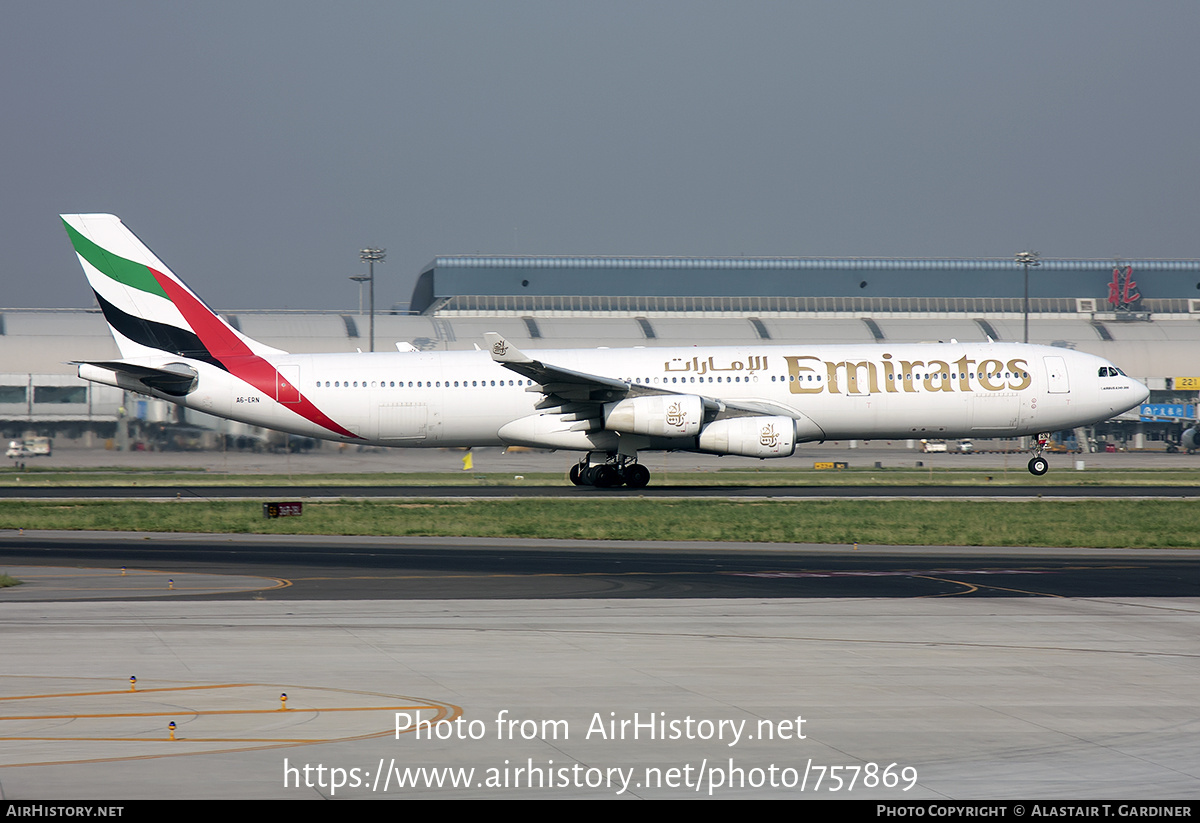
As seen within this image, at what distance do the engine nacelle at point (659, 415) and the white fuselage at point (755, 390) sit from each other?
3.53 feet

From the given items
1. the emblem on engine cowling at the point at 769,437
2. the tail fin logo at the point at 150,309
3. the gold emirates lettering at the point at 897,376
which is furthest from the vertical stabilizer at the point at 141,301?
the gold emirates lettering at the point at 897,376

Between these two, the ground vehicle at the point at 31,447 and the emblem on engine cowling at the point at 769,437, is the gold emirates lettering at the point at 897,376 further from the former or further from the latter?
the ground vehicle at the point at 31,447

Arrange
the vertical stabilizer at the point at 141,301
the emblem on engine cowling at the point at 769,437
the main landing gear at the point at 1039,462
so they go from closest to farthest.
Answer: the emblem on engine cowling at the point at 769,437 < the vertical stabilizer at the point at 141,301 < the main landing gear at the point at 1039,462

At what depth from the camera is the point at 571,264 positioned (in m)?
113

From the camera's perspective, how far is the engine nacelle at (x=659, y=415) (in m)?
36.2

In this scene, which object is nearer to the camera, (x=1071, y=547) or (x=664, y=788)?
(x=664, y=788)

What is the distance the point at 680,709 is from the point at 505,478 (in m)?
36.4

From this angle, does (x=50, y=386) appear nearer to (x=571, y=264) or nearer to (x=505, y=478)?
(x=505, y=478)

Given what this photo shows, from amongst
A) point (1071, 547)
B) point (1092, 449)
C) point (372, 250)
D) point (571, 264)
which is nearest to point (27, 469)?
point (372, 250)

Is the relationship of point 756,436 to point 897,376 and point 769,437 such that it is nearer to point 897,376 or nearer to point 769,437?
point 769,437

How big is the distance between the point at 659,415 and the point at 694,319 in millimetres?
57768

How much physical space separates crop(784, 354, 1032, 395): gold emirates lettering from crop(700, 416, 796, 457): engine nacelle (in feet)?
7.19

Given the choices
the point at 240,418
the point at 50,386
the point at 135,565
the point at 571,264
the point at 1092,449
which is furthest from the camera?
the point at 571,264

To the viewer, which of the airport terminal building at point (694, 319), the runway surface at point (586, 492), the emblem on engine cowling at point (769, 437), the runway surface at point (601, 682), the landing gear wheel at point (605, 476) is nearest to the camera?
the runway surface at point (601, 682)
